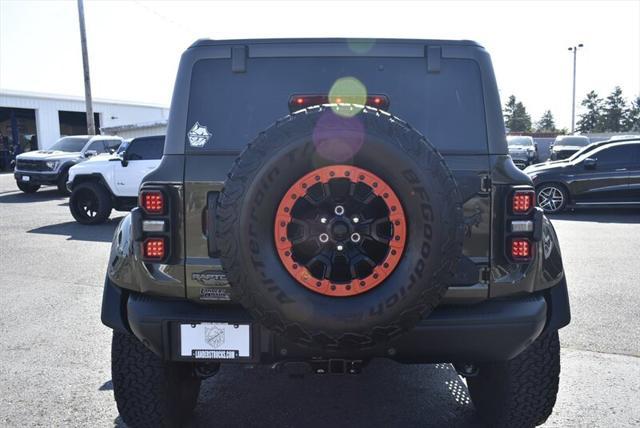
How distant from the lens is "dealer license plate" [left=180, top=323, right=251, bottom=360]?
2.32 metres

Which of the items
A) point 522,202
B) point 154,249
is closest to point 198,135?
point 154,249

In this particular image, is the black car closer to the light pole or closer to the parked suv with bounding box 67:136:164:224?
the parked suv with bounding box 67:136:164:224

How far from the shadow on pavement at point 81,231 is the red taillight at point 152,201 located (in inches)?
278

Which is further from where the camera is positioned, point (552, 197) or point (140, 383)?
point (552, 197)

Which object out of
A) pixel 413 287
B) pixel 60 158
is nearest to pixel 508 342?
pixel 413 287

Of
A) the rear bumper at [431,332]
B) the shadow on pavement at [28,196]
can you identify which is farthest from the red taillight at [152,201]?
the shadow on pavement at [28,196]

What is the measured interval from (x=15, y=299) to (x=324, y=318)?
4.66m

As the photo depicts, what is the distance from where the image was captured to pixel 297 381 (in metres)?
3.59

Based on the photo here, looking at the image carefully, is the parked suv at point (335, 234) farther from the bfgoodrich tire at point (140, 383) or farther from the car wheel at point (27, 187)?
the car wheel at point (27, 187)

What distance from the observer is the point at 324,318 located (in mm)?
2014

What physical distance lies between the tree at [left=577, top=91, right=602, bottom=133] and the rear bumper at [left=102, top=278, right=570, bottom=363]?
309 feet

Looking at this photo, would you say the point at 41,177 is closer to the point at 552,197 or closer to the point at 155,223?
the point at 552,197

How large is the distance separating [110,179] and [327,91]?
29.3ft

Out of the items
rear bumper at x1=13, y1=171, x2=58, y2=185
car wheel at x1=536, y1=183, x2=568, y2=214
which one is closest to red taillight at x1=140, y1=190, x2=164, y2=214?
car wheel at x1=536, y1=183, x2=568, y2=214
